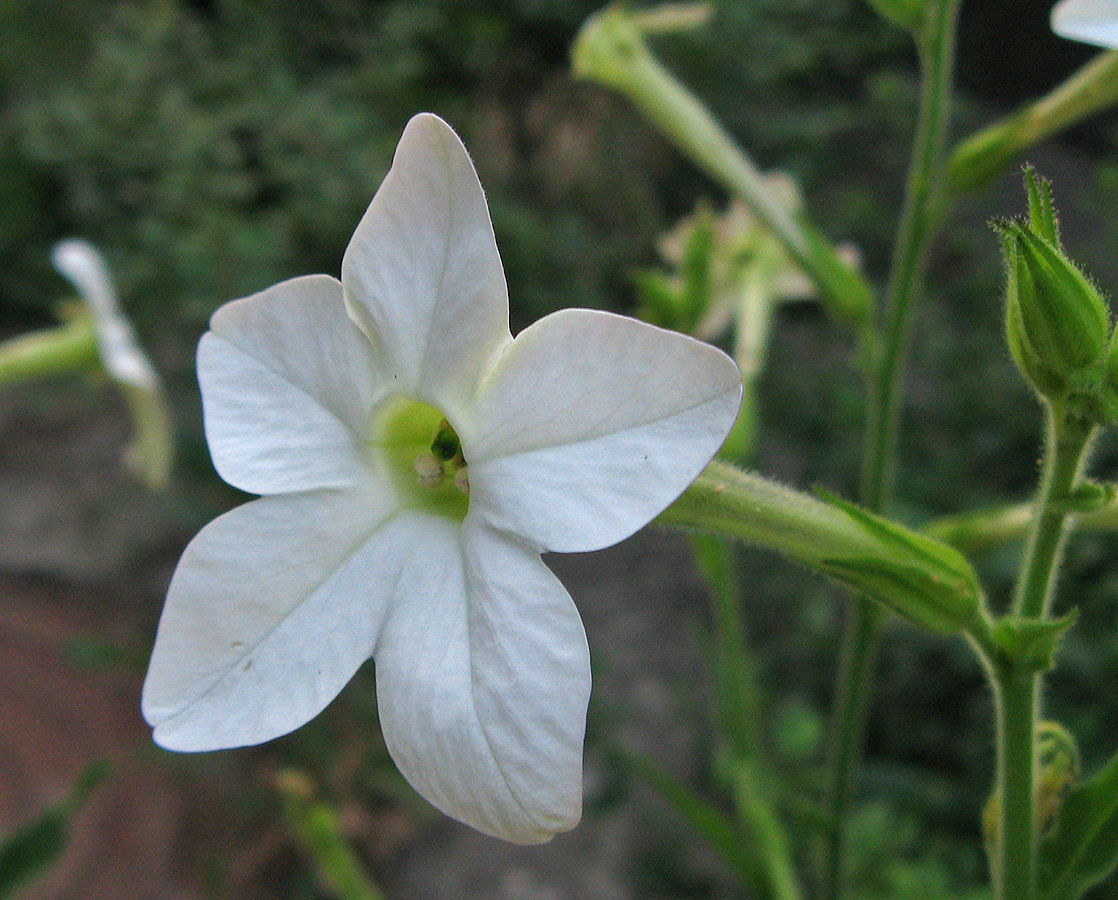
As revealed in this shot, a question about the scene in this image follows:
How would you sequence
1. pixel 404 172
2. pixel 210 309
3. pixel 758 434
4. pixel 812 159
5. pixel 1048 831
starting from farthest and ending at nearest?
pixel 812 159
pixel 758 434
pixel 210 309
pixel 1048 831
pixel 404 172

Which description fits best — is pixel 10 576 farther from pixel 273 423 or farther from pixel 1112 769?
pixel 1112 769

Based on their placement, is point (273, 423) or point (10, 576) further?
point (10, 576)

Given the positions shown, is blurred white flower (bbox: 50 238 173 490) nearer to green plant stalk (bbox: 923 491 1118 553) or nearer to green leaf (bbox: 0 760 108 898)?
green leaf (bbox: 0 760 108 898)

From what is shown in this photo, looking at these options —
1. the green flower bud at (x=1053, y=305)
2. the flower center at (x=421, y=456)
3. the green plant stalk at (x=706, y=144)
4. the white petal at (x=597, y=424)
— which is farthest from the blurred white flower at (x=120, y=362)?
the green flower bud at (x=1053, y=305)

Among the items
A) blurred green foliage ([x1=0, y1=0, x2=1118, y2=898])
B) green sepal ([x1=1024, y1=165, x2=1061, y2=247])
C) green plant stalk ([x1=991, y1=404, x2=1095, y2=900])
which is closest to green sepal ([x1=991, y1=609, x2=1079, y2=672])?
green plant stalk ([x1=991, y1=404, x2=1095, y2=900])

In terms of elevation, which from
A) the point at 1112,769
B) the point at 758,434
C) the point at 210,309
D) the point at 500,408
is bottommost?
the point at 758,434

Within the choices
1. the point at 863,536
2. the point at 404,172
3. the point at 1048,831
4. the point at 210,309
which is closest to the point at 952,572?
the point at 863,536

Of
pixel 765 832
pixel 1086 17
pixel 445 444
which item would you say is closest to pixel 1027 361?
pixel 1086 17
